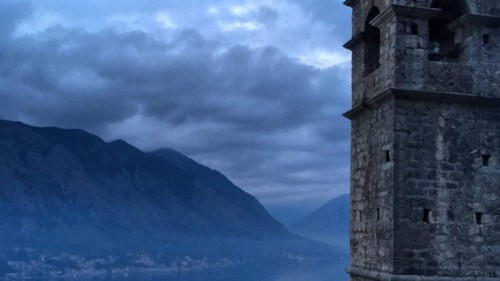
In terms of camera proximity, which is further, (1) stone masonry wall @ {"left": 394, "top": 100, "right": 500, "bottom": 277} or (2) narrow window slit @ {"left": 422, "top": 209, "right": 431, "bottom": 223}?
(2) narrow window slit @ {"left": 422, "top": 209, "right": 431, "bottom": 223}

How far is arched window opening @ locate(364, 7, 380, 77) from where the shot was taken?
48.2 ft

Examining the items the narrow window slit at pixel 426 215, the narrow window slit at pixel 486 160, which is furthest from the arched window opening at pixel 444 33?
the narrow window slit at pixel 426 215

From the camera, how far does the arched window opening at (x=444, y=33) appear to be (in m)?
14.0

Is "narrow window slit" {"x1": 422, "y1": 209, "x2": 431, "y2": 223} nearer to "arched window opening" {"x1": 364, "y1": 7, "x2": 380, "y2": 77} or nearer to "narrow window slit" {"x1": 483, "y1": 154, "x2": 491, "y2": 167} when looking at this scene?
"narrow window slit" {"x1": 483, "y1": 154, "x2": 491, "y2": 167}

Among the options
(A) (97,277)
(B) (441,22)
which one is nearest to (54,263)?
(A) (97,277)

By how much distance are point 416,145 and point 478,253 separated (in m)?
2.50

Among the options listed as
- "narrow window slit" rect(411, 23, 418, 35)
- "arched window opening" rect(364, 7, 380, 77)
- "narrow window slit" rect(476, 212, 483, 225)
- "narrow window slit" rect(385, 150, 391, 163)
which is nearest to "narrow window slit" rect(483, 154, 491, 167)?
"narrow window slit" rect(476, 212, 483, 225)

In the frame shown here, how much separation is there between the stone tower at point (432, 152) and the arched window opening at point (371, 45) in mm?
1351

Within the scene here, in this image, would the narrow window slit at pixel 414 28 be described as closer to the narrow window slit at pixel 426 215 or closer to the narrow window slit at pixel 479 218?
the narrow window slit at pixel 426 215

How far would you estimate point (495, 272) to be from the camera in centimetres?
1227

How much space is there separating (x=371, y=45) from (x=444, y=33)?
6.18ft

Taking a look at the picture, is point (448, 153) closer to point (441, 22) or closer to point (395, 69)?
point (395, 69)

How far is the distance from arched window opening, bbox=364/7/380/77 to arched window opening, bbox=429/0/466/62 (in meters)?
1.28

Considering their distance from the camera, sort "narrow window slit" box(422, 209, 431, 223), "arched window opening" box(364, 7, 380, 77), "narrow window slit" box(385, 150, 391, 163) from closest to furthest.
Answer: "narrow window slit" box(422, 209, 431, 223) < "narrow window slit" box(385, 150, 391, 163) < "arched window opening" box(364, 7, 380, 77)
